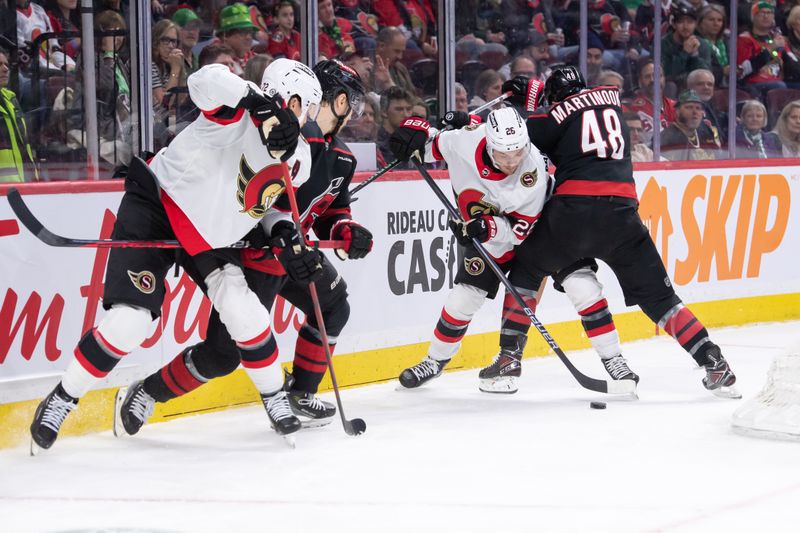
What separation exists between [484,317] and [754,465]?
1.83 meters

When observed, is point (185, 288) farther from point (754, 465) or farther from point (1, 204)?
point (754, 465)

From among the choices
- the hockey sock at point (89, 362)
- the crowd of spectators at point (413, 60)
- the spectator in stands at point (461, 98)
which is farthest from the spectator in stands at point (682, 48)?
the hockey sock at point (89, 362)

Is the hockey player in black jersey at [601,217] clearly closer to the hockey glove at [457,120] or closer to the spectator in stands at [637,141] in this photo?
the hockey glove at [457,120]

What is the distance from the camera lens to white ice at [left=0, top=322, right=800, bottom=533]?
2.63m

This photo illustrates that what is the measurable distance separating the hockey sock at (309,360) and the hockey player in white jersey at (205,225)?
0.31m

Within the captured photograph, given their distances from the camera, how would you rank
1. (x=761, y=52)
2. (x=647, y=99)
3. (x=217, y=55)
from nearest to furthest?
1. (x=217, y=55)
2. (x=647, y=99)
3. (x=761, y=52)

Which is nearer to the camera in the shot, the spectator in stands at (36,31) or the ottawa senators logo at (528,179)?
the spectator in stands at (36,31)

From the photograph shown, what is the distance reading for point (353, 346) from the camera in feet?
14.2

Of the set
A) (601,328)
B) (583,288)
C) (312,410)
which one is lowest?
(312,410)

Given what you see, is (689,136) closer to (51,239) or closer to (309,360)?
(309,360)

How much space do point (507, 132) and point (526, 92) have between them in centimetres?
52

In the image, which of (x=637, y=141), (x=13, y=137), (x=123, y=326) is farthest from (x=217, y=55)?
(x=637, y=141)

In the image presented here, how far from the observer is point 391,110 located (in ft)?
16.6

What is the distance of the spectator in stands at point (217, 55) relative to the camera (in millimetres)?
4406
